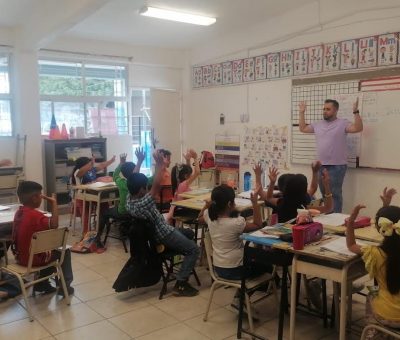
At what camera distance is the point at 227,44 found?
7312 mm

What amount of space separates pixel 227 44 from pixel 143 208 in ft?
15.6

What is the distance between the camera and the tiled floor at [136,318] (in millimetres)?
2902

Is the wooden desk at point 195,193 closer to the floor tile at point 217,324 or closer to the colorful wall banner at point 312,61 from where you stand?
the floor tile at point 217,324

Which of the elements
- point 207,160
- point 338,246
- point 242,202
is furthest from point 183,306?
point 207,160

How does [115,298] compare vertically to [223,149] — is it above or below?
below

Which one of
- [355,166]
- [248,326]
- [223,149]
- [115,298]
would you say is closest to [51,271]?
[115,298]

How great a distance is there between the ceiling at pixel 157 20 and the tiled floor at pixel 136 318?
3.14m

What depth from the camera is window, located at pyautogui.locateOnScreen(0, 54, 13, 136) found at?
22.2ft

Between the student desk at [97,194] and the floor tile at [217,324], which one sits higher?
the student desk at [97,194]

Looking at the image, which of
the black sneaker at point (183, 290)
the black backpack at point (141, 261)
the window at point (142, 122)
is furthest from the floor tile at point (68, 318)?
the window at point (142, 122)

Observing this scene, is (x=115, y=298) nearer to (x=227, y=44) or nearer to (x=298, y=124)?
(x=298, y=124)

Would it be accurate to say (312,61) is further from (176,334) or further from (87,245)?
(176,334)

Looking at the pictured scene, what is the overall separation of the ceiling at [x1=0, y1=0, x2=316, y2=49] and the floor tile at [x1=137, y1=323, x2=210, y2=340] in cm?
351

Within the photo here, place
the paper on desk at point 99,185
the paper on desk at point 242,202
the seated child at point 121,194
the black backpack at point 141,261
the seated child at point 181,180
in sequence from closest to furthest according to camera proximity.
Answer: the black backpack at point 141,261 → the paper on desk at point 242,202 → the seated child at point 181,180 → the seated child at point 121,194 → the paper on desk at point 99,185
